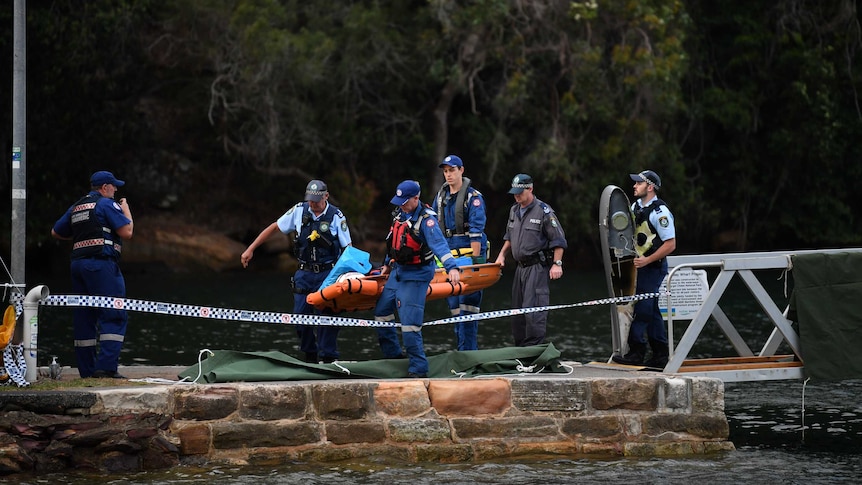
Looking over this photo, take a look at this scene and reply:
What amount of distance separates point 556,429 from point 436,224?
7.05ft

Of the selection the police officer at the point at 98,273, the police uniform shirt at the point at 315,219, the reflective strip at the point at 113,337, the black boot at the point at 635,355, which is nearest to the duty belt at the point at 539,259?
the black boot at the point at 635,355

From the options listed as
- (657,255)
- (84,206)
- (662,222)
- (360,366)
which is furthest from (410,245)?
(84,206)

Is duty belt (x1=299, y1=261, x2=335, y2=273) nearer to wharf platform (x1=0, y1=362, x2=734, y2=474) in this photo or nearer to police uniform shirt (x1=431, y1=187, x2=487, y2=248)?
police uniform shirt (x1=431, y1=187, x2=487, y2=248)

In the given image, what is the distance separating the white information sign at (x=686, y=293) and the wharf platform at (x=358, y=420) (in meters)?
1.13

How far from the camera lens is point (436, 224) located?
11.4 metres

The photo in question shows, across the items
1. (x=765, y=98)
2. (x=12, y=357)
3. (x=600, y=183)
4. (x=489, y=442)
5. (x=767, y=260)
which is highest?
(x=765, y=98)

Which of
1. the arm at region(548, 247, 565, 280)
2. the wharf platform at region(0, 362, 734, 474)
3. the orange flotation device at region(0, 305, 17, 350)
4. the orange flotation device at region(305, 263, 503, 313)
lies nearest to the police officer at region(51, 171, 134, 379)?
the wharf platform at region(0, 362, 734, 474)

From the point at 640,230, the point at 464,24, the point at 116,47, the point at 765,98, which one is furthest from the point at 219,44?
the point at 640,230

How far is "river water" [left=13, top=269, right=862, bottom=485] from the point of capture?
33.4 ft

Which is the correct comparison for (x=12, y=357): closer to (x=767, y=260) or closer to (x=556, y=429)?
(x=556, y=429)

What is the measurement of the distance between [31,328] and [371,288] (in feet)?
10.5

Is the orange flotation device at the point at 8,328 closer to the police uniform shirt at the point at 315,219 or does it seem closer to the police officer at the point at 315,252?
the police officer at the point at 315,252

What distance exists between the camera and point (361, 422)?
10.7 metres

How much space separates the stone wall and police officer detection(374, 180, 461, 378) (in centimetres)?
57
